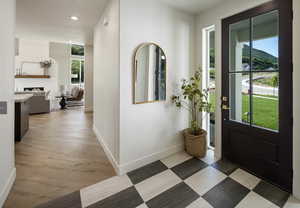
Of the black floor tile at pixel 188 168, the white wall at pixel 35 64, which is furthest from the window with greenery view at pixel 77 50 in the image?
the black floor tile at pixel 188 168

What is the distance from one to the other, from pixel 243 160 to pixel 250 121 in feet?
1.95

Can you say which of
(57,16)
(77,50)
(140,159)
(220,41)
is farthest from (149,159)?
(77,50)

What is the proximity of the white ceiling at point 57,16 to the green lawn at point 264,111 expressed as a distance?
2816 mm

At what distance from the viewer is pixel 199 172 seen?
2.33 m

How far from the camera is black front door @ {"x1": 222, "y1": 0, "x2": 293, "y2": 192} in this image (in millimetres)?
1914

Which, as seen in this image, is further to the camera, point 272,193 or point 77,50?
point 77,50

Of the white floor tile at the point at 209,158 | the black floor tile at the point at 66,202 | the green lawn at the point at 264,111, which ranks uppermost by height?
the green lawn at the point at 264,111

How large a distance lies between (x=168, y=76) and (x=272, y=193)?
2.07 meters

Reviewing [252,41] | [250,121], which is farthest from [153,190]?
[252,41]

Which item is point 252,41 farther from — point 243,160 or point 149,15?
point 243,160

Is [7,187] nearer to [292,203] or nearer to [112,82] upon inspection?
[112,82]

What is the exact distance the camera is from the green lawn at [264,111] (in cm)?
207

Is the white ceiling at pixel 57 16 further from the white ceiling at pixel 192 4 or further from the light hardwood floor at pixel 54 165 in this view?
the light hardwood floor at pixel 54 165

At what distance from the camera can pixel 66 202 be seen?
173 centimetres
